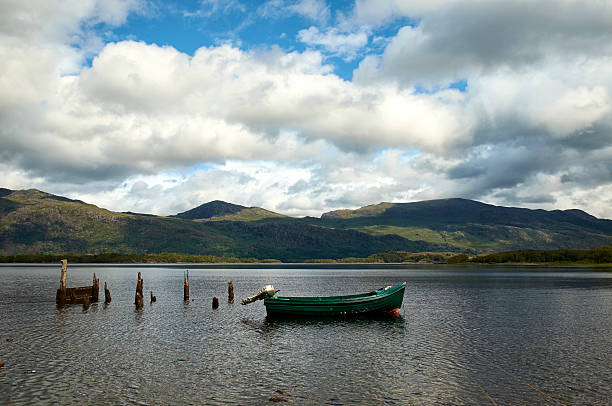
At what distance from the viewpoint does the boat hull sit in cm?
5016

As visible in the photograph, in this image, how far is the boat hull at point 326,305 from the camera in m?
50.2

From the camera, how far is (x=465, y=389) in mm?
23297

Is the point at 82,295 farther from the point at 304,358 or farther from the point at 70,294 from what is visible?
the point at 304,358

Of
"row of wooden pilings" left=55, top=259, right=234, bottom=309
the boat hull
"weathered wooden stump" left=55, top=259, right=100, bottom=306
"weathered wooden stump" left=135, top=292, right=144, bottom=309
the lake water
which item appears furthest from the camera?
"weathered wooden stump" left=55, top=259, right=100, bottom=306

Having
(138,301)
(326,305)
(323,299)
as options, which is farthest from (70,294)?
(326,305)

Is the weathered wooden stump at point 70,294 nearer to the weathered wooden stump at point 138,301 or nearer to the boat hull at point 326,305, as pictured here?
the weathered wooden stump at point 138,301

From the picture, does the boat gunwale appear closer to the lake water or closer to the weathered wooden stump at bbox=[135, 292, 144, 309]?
the lake water

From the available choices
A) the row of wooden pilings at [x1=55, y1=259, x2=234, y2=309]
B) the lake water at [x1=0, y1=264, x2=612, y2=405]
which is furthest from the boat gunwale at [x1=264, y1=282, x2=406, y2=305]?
the row of wooden pilings at [x1=55, y1=259, x2=234, y2=309]

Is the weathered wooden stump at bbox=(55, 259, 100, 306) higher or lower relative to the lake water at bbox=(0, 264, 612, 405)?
higher

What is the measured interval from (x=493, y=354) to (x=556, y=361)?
4.10 metres

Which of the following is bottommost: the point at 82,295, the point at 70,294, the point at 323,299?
the point at 82,295

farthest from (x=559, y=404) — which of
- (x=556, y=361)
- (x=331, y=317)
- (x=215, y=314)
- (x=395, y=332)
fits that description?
(x=215, y=314)

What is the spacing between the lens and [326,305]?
50.3 m

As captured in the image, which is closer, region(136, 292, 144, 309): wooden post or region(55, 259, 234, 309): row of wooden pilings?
region(136, 292, 144, 309): wooden post
